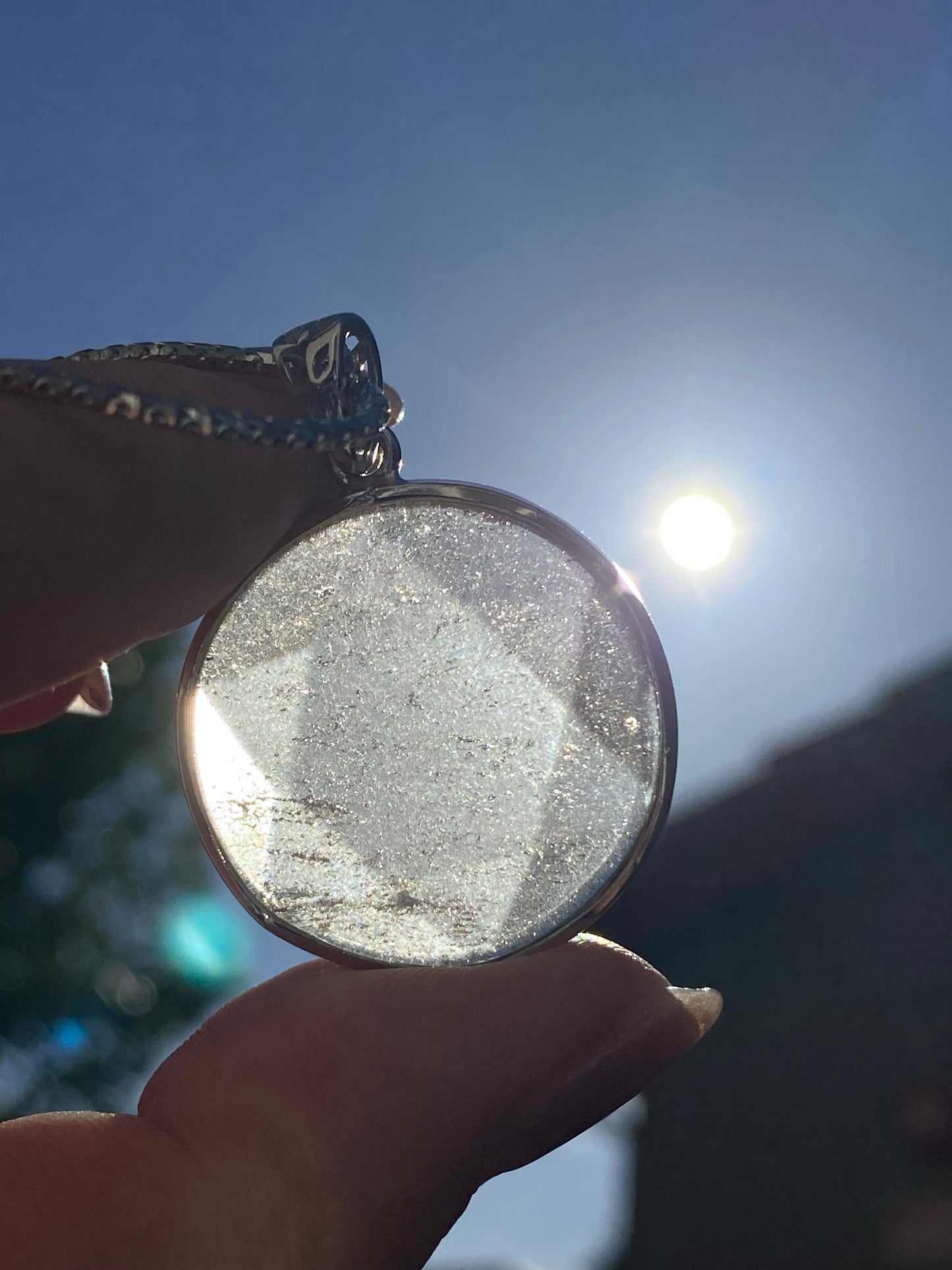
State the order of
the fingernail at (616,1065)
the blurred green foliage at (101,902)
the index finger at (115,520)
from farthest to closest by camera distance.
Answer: the blurred green foliage at (101,902) → the fingernail at (616,1065) → the index finger at (115,520)

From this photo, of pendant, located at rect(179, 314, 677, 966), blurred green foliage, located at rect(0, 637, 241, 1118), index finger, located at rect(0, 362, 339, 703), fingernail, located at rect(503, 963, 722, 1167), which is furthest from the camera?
blurred green foliage, located at rect(0, 637, 241, 1118)

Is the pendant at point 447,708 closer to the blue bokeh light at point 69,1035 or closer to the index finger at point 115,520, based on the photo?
the index finger at point 115,520

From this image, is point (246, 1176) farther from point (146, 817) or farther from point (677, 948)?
point (677, 948)

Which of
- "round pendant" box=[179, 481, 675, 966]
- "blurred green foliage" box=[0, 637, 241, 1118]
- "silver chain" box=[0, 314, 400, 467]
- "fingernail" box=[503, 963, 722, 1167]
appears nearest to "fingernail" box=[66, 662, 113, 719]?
"round pendant" box=[179, 481, 675, 966]

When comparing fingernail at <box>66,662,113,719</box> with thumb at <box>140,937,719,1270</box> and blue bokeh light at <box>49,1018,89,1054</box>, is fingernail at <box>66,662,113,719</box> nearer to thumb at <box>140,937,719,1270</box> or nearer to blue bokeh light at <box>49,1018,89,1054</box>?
thumb at <box>140,937,719,1270</box>

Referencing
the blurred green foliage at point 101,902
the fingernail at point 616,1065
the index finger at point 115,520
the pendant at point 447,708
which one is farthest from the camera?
the blurred green foliage at point 101,902

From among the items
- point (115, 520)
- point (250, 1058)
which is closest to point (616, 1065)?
point (250, 1058)

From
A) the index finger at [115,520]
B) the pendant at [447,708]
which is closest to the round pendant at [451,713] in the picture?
the pendant at [447,708]
